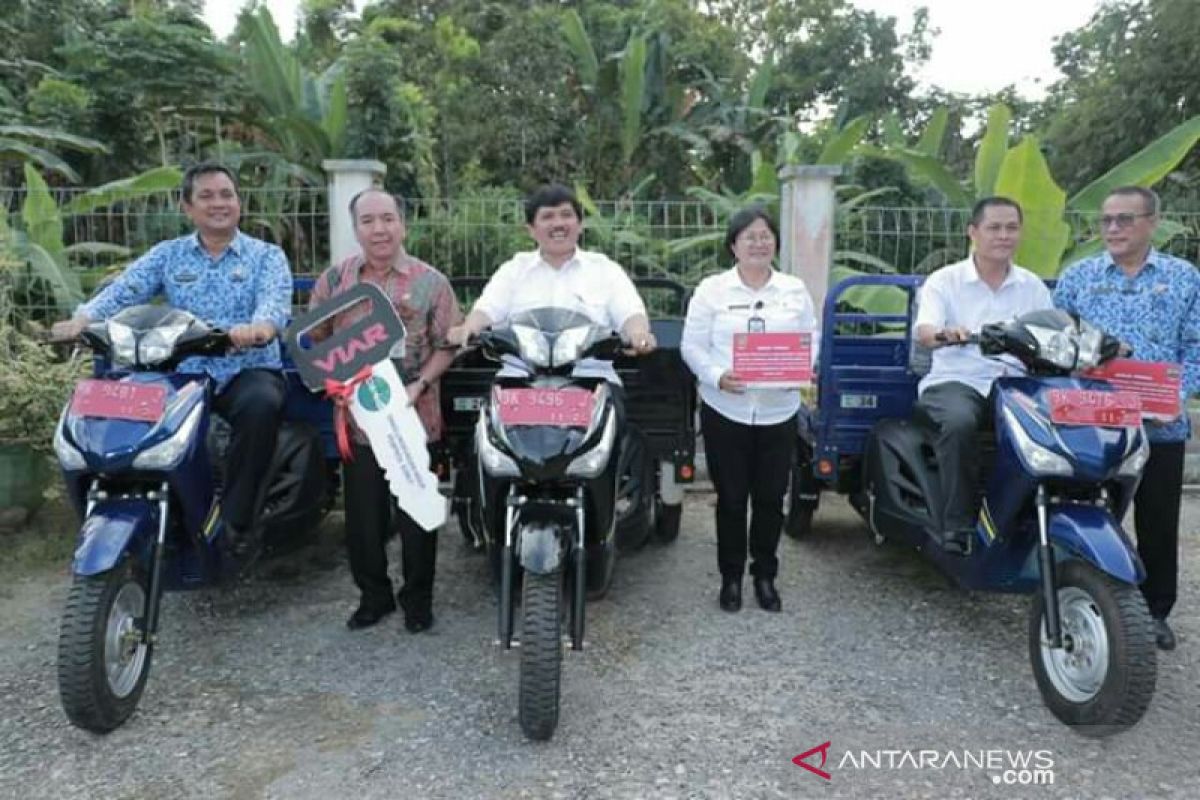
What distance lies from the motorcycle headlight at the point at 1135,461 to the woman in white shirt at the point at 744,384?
3.48ft

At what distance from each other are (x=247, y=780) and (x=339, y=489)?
186 centimetres

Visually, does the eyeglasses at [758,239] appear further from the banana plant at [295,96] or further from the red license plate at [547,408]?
the banana plant at [295,96]

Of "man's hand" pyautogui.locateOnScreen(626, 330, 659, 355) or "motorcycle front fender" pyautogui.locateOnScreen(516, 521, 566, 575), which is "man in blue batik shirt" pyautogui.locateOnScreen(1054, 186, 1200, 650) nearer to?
"man's hand" pyautogui.locateOnScreen(626, 330, 659, 355)

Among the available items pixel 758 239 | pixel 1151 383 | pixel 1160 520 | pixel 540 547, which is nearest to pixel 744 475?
pixel 758 239

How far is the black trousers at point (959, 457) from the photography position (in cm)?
318

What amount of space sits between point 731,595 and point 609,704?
0.93 m

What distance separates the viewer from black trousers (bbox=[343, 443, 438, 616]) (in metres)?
3.34

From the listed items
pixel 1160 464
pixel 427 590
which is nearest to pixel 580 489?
pixel 427 590

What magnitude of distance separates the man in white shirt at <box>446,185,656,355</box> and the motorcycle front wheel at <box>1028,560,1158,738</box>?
5.45 feet

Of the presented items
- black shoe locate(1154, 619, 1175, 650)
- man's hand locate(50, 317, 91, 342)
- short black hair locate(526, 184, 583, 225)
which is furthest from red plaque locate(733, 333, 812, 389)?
man's hand locate(50, 317, 91, 342)

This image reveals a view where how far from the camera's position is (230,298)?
347 centimetres

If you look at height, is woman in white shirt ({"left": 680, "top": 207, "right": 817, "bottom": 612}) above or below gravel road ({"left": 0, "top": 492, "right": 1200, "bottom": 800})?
above

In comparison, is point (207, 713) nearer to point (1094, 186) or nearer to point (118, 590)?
point (118, 590)

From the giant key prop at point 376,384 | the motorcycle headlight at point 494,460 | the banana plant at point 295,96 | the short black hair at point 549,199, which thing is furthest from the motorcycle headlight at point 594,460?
the banana plant at point 295,96
